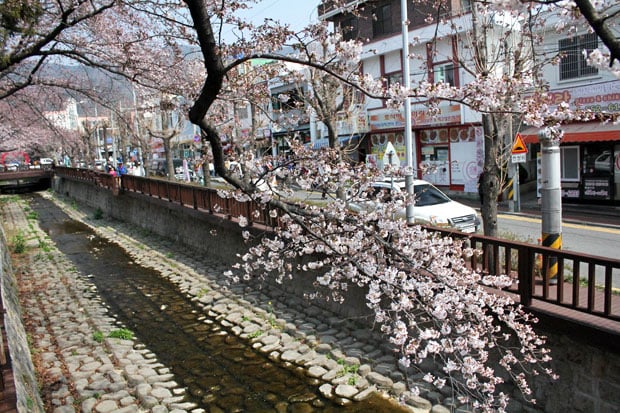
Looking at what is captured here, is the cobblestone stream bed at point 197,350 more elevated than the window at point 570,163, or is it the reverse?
the window at point 570,163

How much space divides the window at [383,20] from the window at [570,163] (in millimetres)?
12885

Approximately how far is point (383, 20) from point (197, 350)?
83.8 feet

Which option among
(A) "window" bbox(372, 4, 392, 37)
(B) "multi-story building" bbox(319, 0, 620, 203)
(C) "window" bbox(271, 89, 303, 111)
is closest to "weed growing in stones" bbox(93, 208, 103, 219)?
(B) "multi-story building" bbox(319, 0, 620, 203)

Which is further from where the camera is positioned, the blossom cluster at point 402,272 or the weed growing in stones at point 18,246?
the weed growing in stones at point 18,246

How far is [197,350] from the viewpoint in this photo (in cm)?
896

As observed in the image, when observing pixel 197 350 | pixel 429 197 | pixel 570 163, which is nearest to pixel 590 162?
pixel 570 163

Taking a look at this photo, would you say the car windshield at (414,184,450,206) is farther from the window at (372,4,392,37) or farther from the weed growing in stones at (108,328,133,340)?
the window at (372,4,392,37)

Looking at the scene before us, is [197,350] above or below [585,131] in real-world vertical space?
below

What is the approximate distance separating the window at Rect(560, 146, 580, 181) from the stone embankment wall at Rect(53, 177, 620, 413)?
15.3 meters

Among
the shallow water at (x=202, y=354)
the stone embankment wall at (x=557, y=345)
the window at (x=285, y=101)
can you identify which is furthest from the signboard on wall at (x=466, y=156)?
the window at (x=285, y=101)

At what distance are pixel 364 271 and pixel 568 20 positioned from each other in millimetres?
2925

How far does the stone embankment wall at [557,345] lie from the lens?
525 centimetres

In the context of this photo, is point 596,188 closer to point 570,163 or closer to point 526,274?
point 570,163

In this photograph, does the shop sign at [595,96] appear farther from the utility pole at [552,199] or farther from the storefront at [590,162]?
the utility pole at [552,199]
